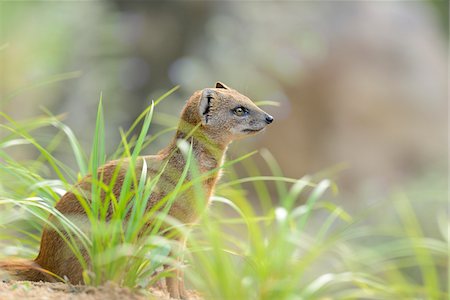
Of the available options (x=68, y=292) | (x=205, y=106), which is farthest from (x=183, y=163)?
(x=68, y=292)

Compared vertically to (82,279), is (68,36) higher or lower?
higher

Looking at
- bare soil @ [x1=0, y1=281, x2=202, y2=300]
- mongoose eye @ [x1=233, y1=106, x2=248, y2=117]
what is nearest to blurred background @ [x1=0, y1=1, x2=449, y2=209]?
mongoose eye @ [x1=233, y1=106, x2=248, y2=117]

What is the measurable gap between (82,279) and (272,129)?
22.0ft

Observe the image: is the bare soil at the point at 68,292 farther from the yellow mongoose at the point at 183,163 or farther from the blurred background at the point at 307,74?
the blurred background at the point at 307,74

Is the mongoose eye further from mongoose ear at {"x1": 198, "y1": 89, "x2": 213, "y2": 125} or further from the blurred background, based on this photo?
the blurred background

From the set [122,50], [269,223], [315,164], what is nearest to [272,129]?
[315,164]

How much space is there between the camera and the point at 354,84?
907 cm

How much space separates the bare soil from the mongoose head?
2.44 feet

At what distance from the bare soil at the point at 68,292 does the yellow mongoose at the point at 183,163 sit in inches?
6.6

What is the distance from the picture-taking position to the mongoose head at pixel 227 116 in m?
2.68

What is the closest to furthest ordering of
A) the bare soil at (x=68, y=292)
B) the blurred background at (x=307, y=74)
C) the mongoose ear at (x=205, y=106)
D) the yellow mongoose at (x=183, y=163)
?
the bare soil at (x=68, y=292), the yellow mongoose at (x=183, y=163), the mongoose ear at (x=205, y=106), the blurred background at (x=307, y=74)

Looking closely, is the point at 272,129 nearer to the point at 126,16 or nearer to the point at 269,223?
the point at 126,16

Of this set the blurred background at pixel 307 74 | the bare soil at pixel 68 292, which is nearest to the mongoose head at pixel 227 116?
the bare soil at pixel 68 292

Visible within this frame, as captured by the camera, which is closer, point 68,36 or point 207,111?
point 207,111
